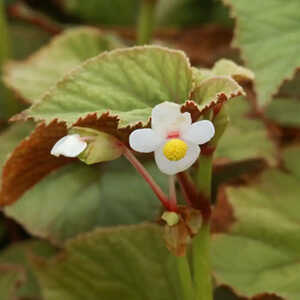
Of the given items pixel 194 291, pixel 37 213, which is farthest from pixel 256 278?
pixel 37 213

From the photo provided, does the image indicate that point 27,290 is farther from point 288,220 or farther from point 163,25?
point 163,25

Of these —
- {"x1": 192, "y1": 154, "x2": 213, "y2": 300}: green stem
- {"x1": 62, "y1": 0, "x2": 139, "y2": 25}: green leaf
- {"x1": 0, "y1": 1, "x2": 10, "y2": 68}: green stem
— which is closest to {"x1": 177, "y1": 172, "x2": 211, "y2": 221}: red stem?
{"x1": 192, "y1": 154, "x2": 213, "y2": 300}: green stem

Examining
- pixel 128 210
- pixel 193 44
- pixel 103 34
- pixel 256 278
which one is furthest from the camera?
pixel 193 44

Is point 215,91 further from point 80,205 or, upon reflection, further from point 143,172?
point 80,205

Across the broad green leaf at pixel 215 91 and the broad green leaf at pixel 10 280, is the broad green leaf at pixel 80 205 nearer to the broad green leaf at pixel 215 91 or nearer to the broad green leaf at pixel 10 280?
the broad green leaf at pixel 10 280

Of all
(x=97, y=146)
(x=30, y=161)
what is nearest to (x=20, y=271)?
(x=30, y=161)

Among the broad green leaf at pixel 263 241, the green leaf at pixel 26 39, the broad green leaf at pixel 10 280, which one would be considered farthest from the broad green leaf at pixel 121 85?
the green leaf at pixel 26 39

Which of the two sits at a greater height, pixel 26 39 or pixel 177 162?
pixel 177 162
